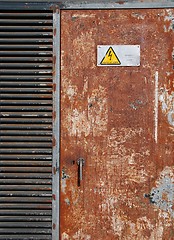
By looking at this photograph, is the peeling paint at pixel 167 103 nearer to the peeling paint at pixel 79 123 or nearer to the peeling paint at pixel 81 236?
the peeling paint at pixel 79 123

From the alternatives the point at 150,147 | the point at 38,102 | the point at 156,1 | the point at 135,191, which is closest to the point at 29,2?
the point at 38,102

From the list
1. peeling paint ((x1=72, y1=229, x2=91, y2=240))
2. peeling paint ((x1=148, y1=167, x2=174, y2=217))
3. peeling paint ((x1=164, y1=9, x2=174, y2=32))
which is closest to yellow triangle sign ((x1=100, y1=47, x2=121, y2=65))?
peeling paint ((x1=164, y1=9, x2=174, y2=32))

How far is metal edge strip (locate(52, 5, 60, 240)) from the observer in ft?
8.15

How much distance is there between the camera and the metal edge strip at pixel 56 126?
8.15ft

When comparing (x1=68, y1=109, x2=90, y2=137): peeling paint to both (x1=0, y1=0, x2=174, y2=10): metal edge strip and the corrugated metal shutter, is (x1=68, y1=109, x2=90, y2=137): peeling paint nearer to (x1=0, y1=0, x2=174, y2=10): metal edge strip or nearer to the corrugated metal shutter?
the corrugated metal shutter

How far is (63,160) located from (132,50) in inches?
40.7

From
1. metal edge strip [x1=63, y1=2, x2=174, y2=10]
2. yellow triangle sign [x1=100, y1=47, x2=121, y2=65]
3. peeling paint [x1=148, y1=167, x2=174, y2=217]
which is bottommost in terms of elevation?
peeling paint [x1=148, y1=167, x2=174, y2=217]

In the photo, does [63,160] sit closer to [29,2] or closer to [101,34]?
[101,34]

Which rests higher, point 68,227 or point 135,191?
point 135,191

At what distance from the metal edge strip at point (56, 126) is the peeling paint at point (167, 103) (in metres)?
0.83

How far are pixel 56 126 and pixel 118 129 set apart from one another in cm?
50

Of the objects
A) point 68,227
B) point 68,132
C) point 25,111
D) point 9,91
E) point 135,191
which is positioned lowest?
point 68,227

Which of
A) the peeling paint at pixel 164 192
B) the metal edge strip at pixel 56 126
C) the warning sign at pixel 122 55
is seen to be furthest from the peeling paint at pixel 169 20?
the peeling paint at pixel 164 192

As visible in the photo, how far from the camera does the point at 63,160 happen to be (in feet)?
8.17
